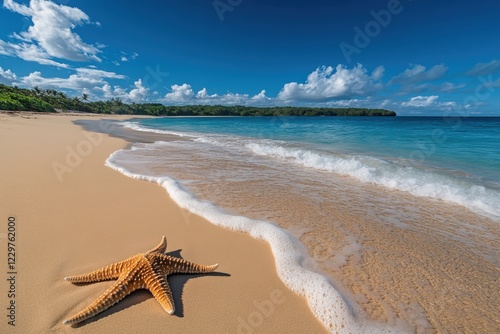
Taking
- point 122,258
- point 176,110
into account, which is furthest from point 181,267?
point 176,110

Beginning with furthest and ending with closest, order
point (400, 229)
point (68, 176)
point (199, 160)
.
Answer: point (199, 160) → point (68, 176) → point (400, 229)

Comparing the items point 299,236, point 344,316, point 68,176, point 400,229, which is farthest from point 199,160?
point 344,316

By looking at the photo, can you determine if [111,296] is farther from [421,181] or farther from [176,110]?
[176,110]

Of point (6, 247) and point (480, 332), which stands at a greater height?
point (6, 247)

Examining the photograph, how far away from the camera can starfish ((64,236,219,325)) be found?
8.37ft

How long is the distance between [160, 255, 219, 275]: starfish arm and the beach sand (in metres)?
0.13

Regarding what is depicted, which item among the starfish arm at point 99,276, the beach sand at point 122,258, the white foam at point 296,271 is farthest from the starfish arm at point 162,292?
the white foam at point 296,271

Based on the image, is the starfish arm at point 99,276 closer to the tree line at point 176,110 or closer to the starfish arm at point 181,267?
the starfish arm at point 181,267

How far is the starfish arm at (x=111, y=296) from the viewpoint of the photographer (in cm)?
242

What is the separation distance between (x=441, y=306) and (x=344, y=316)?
1327mm

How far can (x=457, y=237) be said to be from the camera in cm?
460

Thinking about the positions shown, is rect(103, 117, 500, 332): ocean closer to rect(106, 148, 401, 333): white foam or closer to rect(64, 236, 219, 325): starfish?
rect(106, 148, 401, 333): white foam

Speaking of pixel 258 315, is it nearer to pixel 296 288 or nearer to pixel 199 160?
pixel 296 288

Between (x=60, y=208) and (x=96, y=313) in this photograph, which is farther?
(x=60, y=208)
